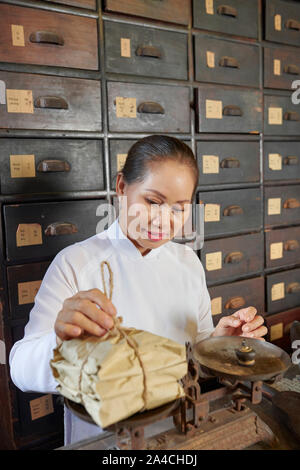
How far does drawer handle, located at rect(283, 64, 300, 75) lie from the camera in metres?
2.66

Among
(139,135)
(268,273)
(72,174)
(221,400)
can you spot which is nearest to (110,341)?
(221,400)

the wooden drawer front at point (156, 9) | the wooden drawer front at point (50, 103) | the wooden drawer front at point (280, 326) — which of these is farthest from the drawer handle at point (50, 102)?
the wooden drawer front at point (280, 326)

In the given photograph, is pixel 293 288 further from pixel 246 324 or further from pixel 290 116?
pixel 246 324

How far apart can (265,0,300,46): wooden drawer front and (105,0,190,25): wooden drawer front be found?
26.1 inches

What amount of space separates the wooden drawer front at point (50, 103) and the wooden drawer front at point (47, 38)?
80mm

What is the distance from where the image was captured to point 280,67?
264 cm

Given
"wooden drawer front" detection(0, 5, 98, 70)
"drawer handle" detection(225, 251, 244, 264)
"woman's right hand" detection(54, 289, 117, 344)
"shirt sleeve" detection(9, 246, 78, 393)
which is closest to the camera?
"woman's right hand" detection(54, 289, 117, 344)

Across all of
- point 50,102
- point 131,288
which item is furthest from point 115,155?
point 131,288

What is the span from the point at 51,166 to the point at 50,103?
29cm

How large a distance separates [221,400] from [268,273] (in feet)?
5.80

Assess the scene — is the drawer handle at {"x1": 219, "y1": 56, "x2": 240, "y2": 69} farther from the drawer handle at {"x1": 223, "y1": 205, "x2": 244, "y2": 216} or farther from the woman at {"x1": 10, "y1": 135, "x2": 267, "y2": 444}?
the woman at {"x1": 10, "y1": 135, "x2": 267, "y2": 444}

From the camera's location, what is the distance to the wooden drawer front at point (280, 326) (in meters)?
2.72

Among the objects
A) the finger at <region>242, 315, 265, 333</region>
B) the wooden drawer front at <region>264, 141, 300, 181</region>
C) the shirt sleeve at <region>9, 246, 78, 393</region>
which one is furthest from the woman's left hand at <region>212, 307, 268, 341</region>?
the wooden drawer front at <region>264, 141, 300, 181</region>

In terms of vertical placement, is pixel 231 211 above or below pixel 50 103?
below
